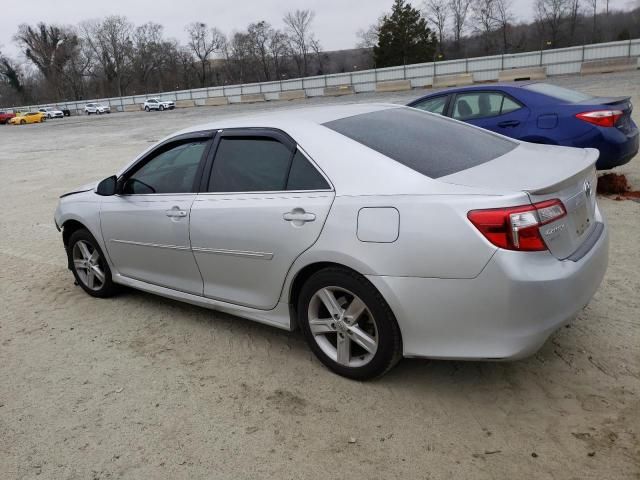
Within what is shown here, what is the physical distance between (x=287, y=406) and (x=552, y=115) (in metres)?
Answer: 5.38

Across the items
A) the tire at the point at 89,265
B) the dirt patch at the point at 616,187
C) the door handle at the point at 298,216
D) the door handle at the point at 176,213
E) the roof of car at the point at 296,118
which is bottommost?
the dirt patch at the point at 616,187

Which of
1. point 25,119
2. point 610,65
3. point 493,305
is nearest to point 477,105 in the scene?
point 493,305

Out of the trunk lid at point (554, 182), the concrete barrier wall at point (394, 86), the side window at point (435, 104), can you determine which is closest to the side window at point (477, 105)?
the side window at point (435, 104)

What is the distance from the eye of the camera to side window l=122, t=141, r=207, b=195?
4.03 metres

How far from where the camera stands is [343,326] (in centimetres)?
321

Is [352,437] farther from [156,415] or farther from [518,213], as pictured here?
[518,213]

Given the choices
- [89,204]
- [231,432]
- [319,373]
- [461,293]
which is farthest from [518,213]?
[89,204]

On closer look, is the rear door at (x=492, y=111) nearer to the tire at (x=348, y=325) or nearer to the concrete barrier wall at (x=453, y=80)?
the tire at (x=348, y=325)

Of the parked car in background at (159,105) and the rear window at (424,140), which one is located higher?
the rear window at (424,140)

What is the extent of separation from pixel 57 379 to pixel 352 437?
6.75ft

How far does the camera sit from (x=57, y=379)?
3.69m

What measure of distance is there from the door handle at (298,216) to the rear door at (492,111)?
476 cm

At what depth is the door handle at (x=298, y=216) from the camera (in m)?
3.17

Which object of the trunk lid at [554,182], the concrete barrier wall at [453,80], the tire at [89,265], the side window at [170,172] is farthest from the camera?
the concrete barrier wall at [453,80]
